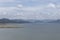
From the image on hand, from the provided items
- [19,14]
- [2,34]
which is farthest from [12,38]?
[19,14]

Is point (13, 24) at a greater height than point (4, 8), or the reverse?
point (4, 8)

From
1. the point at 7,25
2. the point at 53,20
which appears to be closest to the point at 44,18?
the point at 53,20

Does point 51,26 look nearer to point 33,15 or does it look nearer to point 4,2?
point 33,15

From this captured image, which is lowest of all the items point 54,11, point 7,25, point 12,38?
point 12,38

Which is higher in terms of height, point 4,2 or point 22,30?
point 4,2

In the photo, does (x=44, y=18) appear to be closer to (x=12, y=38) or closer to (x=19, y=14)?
(x=19, y=14)
